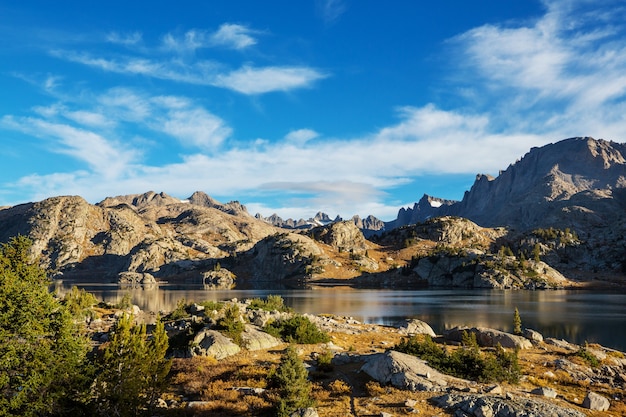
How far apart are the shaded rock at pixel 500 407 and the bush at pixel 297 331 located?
61.8ft

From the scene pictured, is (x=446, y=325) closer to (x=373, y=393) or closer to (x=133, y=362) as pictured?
(x=373, y=393)

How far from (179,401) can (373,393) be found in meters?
10.0

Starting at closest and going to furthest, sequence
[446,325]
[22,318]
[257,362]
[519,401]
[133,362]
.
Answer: [22,318]
[133,362]
[519,401]
[257,362]
[446,325]

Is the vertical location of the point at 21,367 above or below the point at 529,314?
above

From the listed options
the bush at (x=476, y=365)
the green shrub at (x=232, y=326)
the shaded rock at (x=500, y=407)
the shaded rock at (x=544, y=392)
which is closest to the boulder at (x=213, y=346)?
the green shrub at (x=232, y=326)

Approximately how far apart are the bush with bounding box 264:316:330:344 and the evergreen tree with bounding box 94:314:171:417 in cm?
1927

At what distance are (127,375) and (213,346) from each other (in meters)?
14.5

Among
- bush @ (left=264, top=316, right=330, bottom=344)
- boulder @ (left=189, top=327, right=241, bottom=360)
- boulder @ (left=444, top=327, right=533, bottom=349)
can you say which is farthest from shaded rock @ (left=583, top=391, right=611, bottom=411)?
boulder @ (left=189, top=327, right=241, bottom=360)

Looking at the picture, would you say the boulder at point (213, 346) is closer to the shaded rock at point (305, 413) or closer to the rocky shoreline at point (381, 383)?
the rocky shoreline at point (381, 383)

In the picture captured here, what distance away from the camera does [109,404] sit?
1572cm

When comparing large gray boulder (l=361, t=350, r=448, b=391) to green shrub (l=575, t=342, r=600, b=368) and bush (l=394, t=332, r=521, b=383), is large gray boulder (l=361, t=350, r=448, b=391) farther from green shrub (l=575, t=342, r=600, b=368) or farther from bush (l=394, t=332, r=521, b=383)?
green shrub (l=575, t=342, r=600, b=368)

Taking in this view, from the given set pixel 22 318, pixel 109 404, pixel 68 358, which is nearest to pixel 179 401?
pixel 109 404

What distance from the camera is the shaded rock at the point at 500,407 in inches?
671

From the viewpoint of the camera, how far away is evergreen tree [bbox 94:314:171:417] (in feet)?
51.6
